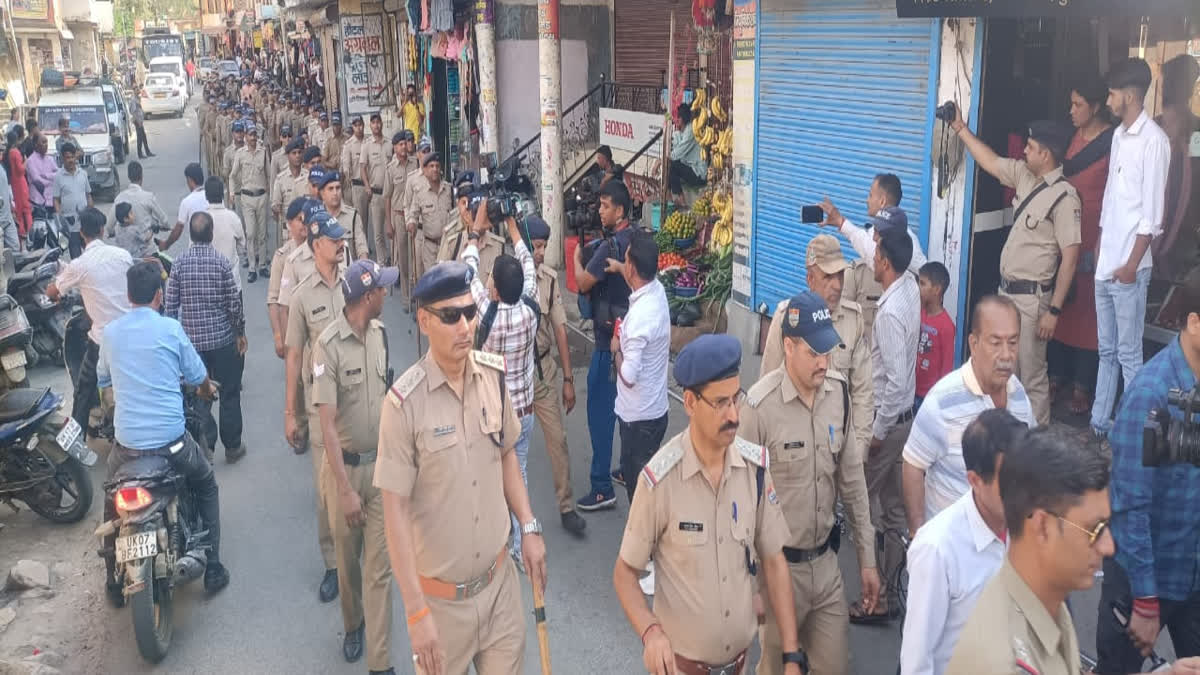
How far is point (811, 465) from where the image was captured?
13.2 ft

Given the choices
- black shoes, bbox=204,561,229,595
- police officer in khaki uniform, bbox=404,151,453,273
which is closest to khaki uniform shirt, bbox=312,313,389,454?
black shoes, bbox=204,561,229,595

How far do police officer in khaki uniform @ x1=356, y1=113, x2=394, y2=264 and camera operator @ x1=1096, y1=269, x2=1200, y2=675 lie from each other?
10943 millimetres

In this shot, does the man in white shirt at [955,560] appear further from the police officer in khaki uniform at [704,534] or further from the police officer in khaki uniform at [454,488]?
the police officer in khaki uniform at [454,488]

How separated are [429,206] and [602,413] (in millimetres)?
4740

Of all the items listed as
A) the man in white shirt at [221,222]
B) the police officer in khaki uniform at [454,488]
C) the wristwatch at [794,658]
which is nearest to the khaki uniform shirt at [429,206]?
the man in white shirt at [221,222]

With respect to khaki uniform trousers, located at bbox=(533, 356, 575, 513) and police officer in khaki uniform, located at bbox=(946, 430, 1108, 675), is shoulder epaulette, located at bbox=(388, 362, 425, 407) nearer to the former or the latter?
police officer in khaki uniform, located at bbox=(946, 430, 1108, 675)

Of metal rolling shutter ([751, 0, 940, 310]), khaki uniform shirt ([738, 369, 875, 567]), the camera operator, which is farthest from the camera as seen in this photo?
metal rolling shutter ([751, 0, 940, 310])

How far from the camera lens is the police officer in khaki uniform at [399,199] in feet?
40.3

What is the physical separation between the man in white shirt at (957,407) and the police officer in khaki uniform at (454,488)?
1475mm

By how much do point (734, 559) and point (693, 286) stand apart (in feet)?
23.9

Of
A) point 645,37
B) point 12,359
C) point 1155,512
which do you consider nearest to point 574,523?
point 1155,512

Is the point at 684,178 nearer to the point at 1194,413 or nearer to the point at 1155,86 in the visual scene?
the point at 1155,86

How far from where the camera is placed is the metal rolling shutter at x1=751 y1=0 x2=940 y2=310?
7594 mm

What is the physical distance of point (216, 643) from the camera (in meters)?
5.53
